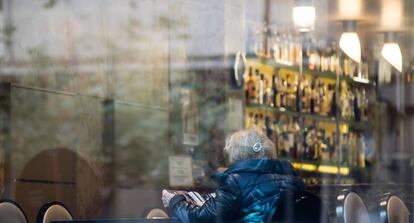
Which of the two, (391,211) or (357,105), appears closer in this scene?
(391,211)

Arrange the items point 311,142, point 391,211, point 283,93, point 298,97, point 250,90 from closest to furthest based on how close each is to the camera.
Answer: point 391,211 < point 250,90 < point 283,93 < point 298,97 < point 311,142

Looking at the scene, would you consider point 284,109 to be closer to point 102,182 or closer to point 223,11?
point 223,11

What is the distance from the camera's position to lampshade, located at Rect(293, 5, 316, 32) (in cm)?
867

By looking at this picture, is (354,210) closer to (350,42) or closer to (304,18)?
(304,18)

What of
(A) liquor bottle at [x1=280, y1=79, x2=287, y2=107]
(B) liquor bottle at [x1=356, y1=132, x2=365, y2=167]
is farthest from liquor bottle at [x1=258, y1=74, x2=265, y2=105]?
(B) liquor bottle at [x1=356, y1=132, x2=365, y2=167]

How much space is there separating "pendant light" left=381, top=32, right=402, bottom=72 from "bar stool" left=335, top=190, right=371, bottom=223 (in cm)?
323

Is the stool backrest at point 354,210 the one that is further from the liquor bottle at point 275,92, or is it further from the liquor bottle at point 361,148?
the liquor bottle at point 361,148

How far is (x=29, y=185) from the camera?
7.48m

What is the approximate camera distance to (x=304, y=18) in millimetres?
8891

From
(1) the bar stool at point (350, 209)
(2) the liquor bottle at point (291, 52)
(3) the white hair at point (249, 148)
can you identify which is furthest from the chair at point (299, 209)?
(2) the liquor bottle at point (291, 52)

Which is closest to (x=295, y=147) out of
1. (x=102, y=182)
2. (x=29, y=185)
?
(x=102, y=182)

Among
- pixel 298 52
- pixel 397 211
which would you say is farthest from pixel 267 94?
pixel 397 211

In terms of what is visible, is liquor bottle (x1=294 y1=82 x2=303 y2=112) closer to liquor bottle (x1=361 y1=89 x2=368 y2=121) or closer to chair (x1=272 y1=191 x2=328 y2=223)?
liquor bottle (x1=361 y1=89 x2=368 y2=121)

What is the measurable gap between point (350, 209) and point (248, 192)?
0.90 meters
